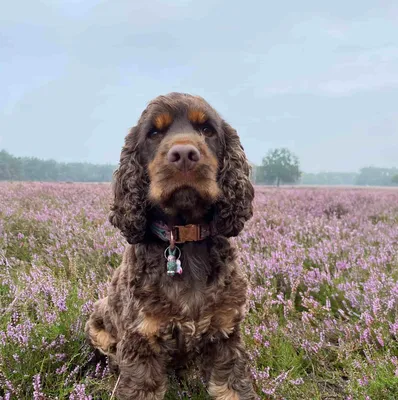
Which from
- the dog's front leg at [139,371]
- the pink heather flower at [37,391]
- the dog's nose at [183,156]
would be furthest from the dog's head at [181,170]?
the pink heather flower at [37,391]

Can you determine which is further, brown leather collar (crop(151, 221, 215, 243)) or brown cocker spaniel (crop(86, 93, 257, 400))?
brown leather collar (crop(151, 221, 215, 243))

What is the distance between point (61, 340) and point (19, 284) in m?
1.08

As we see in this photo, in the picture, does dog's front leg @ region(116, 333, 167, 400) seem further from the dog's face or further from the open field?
the dog's face

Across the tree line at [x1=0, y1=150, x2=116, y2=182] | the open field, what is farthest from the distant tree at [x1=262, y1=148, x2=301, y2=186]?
the open field

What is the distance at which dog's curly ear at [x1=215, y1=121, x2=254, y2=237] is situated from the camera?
7.50 ft

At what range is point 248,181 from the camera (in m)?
2.54


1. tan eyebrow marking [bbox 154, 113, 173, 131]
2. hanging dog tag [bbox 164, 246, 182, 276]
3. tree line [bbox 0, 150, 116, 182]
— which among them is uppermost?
tree line [bbox 0, 150, 116, 182]

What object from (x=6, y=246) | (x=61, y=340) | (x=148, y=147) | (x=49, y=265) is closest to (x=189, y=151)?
(x=148, y=147)

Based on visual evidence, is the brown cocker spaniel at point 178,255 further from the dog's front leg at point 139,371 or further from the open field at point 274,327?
the open field at point 274,327

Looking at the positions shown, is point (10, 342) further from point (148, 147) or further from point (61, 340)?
point (148, 147)

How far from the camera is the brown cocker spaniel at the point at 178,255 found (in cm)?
207

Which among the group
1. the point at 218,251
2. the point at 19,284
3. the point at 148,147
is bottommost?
the point at 19,284

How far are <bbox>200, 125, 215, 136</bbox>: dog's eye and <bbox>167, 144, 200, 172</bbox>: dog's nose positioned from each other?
1.49 ft

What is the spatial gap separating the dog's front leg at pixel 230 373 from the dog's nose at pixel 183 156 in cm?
106
